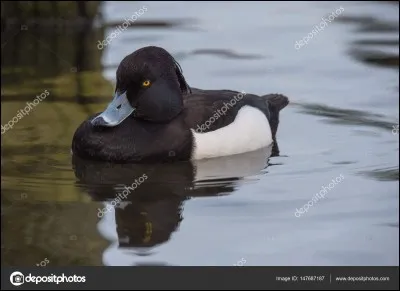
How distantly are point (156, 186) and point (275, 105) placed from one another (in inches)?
82.4

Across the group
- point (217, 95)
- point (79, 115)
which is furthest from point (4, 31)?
point (217, 95)

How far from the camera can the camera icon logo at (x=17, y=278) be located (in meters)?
6.58

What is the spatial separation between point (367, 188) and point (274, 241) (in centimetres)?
145

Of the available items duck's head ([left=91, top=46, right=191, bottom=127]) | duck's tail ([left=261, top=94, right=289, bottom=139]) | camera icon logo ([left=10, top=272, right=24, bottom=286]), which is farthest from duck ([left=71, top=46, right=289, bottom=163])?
camera icon logo ([left=10, top=272, right=24, bottom=286])

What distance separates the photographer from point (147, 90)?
9.24 meters

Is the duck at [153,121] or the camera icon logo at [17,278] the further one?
the duck at [153,121]

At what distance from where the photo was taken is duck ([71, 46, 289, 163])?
9.16 meters

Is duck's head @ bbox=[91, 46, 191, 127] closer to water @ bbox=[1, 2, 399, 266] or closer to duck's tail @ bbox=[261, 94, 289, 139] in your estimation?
water @ bbox=[1, 2, 399, 266]

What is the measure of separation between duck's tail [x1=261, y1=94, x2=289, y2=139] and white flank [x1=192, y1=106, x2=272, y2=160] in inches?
8.4

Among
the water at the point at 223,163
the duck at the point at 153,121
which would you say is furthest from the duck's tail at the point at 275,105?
the duck at the point at 153,121

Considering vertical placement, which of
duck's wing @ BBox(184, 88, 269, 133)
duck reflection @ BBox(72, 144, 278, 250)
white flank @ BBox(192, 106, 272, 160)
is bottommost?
duck reflection @ BBox(72, 144, 278, 250)

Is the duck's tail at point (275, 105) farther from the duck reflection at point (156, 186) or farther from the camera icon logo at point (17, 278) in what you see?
the camera icon logo at point (17, 278)

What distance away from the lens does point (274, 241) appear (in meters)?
7.55

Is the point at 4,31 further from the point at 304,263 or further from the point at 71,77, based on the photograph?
the point at 304,263
